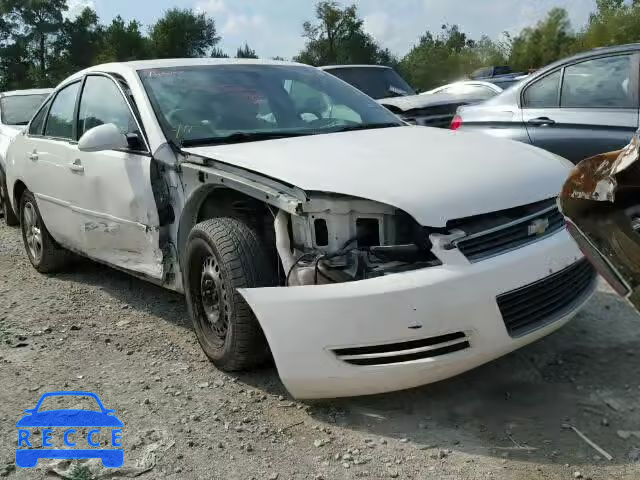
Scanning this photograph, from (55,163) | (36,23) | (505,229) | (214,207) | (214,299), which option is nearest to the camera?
(505,229)

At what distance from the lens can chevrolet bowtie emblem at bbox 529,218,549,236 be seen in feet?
9.79

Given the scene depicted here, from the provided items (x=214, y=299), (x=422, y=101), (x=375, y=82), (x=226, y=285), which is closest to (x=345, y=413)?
(x=226, y=285)

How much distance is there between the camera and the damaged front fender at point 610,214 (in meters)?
1.80

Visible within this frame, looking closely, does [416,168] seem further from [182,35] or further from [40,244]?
[182,35]

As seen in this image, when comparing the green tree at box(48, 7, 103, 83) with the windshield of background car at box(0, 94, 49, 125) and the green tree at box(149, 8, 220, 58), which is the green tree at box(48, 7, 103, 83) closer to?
the green tree at box(149, 8, 220, 58)

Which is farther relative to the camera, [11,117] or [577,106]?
[11,117]

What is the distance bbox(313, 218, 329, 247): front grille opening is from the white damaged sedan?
1cm

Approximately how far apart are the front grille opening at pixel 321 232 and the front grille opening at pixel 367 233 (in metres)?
0.14

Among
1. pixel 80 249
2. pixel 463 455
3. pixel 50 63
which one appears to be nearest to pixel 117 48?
pixel 50 63

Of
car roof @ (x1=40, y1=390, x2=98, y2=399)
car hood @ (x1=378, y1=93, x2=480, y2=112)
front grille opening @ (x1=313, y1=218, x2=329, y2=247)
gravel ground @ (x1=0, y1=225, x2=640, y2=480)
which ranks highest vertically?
car hood @ (x1=378, y1=93, x2=480, y2=112)

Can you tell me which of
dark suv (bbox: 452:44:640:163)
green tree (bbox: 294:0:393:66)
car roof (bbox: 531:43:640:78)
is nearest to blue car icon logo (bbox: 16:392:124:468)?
dark suv (bbox: 452:44:640:163)

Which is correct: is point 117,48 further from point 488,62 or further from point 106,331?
point 106,331

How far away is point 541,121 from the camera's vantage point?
5.44 meters

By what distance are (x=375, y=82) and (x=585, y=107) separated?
232 inches
